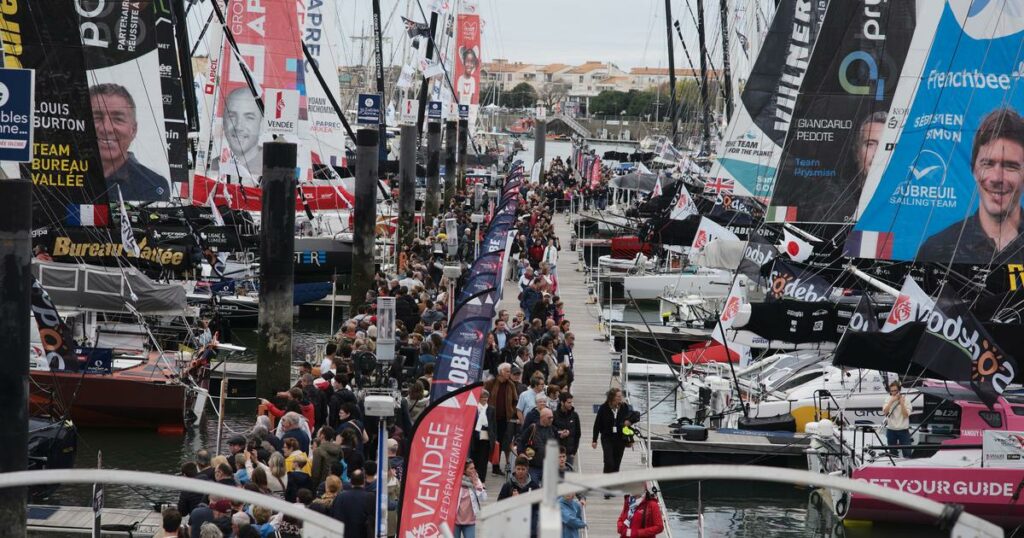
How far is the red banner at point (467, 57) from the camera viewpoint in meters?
75.6

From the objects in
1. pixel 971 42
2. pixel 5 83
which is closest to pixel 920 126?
pixel 971 42

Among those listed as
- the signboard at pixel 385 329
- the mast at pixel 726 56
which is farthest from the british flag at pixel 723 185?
the signboard at pixel 385 329

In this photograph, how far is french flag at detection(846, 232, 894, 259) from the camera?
19.5 metres

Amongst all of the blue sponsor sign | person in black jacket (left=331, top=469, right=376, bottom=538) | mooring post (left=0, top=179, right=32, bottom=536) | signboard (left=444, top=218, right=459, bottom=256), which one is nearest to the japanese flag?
signboard (left=444, top=218, right=459, bottom=256)

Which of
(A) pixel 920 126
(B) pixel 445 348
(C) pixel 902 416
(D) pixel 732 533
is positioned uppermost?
(A) pixel 920 126

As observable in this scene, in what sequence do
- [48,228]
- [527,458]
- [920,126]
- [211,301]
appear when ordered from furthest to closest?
[211,301], [48,228], [920,126], [527,458]

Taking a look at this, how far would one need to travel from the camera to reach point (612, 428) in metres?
15.4

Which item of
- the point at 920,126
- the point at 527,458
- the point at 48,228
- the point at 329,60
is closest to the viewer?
the point at 527,458

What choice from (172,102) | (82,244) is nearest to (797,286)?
(82,244)

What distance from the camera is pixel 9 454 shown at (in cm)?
1172

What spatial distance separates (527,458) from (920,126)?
942 centimetres

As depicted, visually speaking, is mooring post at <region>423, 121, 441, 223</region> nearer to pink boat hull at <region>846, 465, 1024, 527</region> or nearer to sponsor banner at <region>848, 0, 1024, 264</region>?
sponsor banner at <region>848, 0, 1024, 264</region>

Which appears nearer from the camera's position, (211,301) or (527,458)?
(527,458)

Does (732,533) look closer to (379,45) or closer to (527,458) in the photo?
(527,458)
